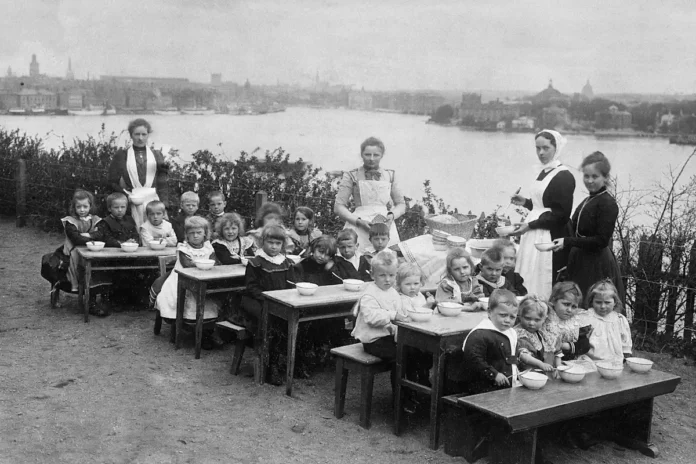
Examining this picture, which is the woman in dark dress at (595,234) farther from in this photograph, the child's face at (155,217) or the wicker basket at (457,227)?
the child's face at (155,217)

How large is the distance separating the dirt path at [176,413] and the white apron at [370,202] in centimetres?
A: 140

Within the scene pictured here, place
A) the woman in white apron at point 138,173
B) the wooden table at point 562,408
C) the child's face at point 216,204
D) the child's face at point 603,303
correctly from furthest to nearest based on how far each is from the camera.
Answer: the woman in white apron at point 138,173 → the child's face at point 216,204 → the child's face at point 603,303 → the wooden table at point 562,408

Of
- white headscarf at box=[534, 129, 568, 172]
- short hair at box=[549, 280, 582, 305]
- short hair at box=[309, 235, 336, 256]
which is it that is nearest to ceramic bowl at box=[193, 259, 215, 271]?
short hair at box=[309, 235, 336, 256]

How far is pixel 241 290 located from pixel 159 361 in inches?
36.9

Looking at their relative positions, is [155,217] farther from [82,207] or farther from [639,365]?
[639,365]

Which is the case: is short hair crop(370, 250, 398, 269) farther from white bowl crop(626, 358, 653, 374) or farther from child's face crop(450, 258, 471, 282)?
white bowl crop(626, 358, 653, 374)

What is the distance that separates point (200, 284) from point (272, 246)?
791 millimetres

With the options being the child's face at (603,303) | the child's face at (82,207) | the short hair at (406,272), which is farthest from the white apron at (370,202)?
the child's face at (82,207)

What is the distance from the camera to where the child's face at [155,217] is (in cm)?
840

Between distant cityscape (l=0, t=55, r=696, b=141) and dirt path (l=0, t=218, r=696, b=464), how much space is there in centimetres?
357

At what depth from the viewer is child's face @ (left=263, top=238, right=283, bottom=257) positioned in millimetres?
6516

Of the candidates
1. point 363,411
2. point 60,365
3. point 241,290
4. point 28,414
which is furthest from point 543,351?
point 60,365

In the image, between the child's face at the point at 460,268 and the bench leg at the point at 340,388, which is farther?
the child's face at the point at 460,268

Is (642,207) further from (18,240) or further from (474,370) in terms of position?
(18,240)
